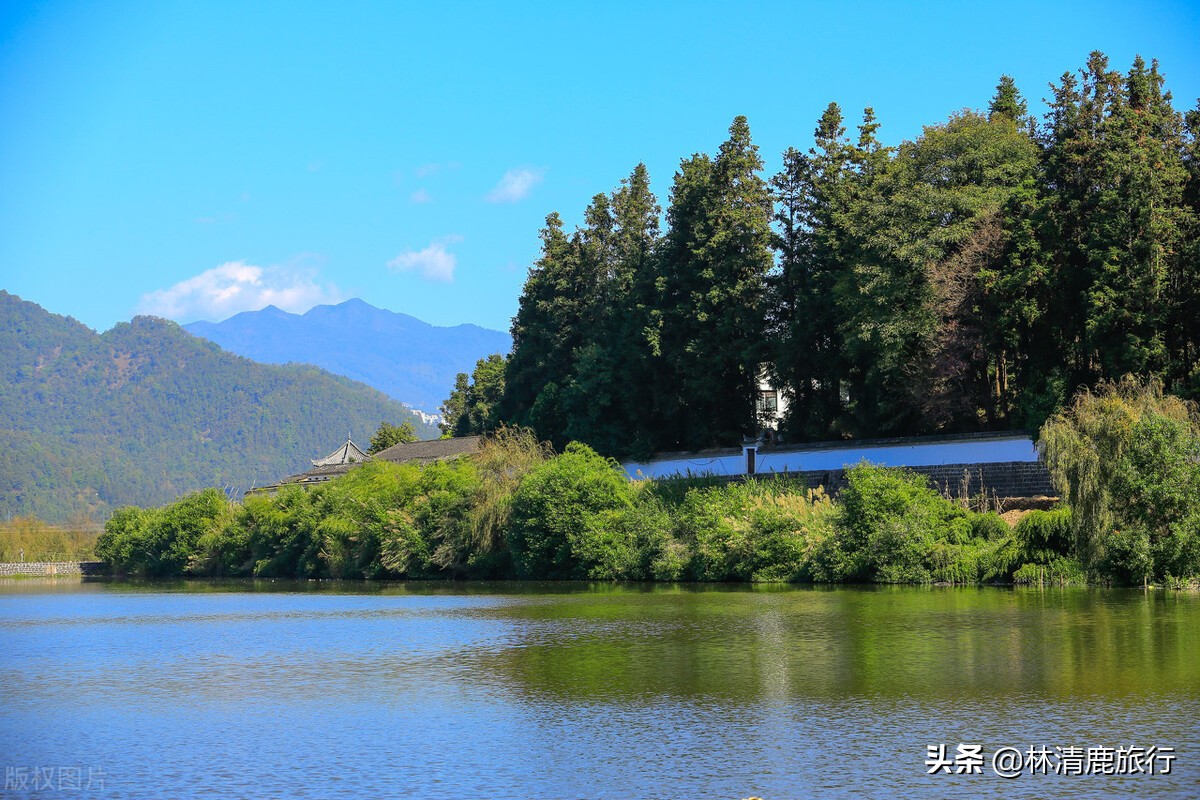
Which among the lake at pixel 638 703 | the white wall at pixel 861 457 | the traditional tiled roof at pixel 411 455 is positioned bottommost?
the lake at pixel 638 703

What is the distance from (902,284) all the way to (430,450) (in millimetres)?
50620

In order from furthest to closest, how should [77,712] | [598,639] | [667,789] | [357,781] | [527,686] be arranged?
[598,639], [527,686], [77,712], [357,781], [667,789]

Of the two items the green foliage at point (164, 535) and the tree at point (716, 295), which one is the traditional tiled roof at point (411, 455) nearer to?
the green foliage at point (164, 535)

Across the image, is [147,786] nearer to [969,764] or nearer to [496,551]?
[969,764]

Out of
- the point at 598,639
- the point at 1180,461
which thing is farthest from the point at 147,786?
the point at 1180,461

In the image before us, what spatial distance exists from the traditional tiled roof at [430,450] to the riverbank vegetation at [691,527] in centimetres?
1411

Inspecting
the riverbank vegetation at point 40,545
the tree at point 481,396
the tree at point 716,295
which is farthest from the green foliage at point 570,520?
the riverbank vegetation at point 40,545

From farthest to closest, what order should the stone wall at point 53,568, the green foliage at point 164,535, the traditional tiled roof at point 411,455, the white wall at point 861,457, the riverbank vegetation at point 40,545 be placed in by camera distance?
1. the riverbank vegetation at point 40,545
2. the stone wall at point 53,568
3. the traditional tiled roof at point 411,455
4. the green foliage at point 164,535
5. the white wall at point 861,457

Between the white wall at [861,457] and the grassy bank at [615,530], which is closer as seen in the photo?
the grassy bank at [615,530]

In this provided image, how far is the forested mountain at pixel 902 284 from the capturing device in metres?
39.7

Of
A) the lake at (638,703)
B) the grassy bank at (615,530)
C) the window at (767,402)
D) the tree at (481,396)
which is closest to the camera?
the lake at (638,703)

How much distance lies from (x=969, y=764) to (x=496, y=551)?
40.4 metres

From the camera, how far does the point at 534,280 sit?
2945 inches

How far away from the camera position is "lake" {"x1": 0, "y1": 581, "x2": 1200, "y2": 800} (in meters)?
13.3
